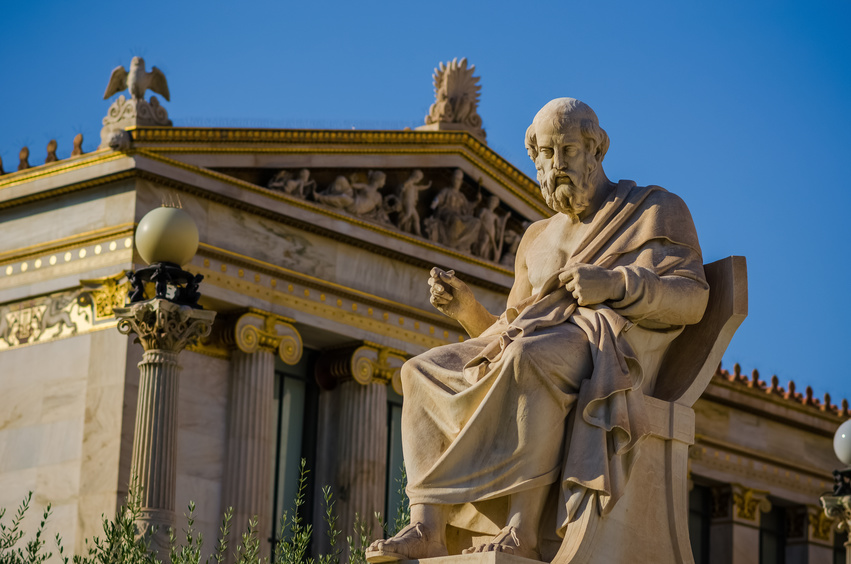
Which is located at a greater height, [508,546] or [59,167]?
[59,167]

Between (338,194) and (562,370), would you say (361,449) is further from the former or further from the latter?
(562,370)

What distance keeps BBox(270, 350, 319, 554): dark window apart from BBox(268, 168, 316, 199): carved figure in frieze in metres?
2.61

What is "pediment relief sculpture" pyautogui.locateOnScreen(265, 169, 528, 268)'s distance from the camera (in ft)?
83.3

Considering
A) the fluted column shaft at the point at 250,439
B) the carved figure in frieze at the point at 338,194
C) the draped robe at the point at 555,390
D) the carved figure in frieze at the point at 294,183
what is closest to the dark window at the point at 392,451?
the fluted column shaft at the point at 250,439

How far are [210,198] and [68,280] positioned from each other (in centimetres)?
229

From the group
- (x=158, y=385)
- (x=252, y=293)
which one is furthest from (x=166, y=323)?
(x=252, y=293)

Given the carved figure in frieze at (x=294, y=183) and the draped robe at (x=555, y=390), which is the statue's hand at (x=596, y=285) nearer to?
the draped robe at (x=555, y=390)

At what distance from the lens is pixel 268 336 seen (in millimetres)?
24281

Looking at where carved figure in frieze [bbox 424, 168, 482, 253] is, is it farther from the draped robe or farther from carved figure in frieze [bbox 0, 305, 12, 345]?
the draped robe

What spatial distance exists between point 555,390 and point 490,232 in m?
21.2

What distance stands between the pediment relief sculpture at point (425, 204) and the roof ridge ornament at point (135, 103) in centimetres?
248

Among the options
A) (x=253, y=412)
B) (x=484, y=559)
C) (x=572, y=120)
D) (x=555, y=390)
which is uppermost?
(x=253, y=412)

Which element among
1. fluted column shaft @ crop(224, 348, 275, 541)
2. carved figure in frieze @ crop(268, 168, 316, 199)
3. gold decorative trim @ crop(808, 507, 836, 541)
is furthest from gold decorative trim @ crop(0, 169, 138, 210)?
gold decorative trim @ crop(808, 507, 836, 541)

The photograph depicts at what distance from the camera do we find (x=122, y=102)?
22.8 metres
